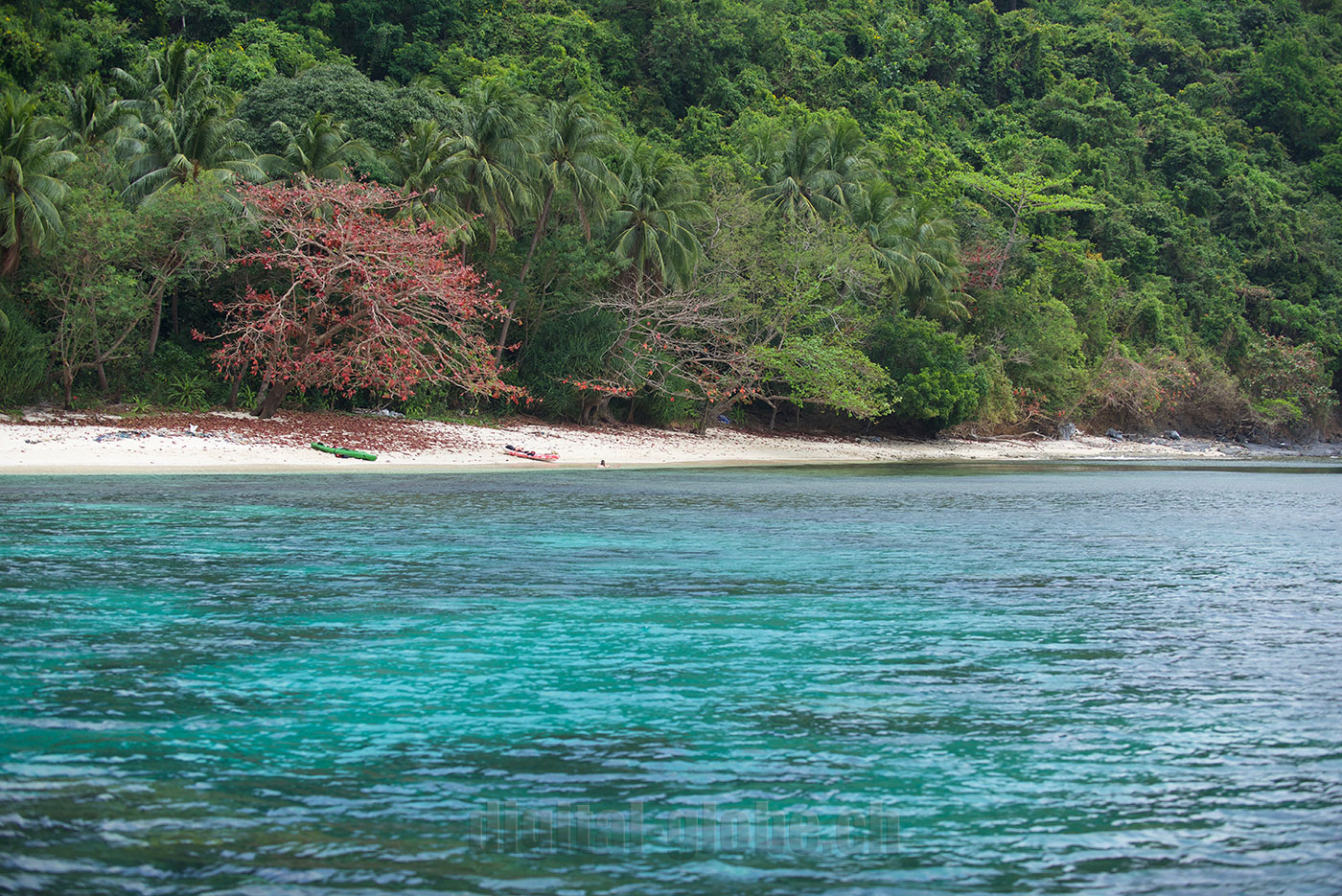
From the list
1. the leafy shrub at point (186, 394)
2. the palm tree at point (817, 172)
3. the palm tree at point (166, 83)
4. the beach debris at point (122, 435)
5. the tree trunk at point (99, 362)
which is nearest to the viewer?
the beach debris at point (122, 435)

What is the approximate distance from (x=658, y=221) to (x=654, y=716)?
27.6 meters

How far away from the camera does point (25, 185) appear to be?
21.7m

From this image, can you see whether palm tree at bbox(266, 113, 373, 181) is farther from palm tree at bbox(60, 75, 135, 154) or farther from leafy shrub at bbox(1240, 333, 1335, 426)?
leafy shrub at bbox(1240, 333, 1335, 426)

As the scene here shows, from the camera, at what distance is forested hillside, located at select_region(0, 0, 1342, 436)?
81.7 feet

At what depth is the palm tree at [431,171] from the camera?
28.7 meters

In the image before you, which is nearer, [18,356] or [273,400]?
[18,356]

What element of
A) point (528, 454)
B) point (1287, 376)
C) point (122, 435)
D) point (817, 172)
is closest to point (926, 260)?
point (817, 172)

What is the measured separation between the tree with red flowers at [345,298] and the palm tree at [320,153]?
136 centimetres

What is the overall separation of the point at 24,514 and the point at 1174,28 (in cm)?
8074

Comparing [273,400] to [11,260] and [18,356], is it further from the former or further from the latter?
[11,260]

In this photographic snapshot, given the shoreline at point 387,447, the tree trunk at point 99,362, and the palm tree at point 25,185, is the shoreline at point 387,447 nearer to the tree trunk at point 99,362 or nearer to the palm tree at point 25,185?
the tree trunk at point 99,362

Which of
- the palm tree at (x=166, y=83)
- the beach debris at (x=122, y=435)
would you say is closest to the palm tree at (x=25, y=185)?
the beach debris at (x=122, y=435)

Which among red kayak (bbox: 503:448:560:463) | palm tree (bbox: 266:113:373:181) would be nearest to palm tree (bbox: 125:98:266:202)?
palm tree (bbox: 266:113:373:181)

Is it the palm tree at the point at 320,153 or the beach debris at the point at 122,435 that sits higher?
the palm tree at the point at 320,153
